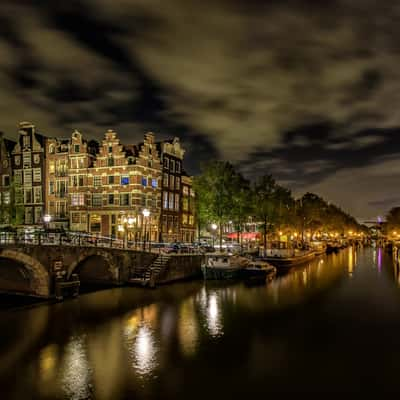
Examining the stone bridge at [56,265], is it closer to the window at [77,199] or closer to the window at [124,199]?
the window at [124,199]

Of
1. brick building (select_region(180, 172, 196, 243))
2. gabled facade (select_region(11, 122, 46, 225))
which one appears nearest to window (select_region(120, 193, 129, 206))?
gabled facade (select_region(11, 122, 46, 225))

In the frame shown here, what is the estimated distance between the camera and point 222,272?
5031cm

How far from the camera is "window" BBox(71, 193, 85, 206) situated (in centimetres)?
6353

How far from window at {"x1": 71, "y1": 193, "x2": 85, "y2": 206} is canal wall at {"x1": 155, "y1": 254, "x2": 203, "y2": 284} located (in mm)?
23019

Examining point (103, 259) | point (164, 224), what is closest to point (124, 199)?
point (164, 224)

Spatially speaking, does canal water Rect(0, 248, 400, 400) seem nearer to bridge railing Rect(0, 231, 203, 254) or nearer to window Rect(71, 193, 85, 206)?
bridge railing Rect(0, 231, 203, 254)

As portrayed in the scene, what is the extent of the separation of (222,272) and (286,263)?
753 inches

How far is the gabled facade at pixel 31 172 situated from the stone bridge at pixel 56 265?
83.4 feet

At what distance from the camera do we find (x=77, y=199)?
6406 centimetres

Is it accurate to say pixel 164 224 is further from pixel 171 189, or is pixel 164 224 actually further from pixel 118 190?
pixel 118 190

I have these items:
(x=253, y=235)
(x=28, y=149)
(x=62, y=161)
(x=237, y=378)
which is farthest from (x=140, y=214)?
(x=237, y=378)

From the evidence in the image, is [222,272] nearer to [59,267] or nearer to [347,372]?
[59,267]

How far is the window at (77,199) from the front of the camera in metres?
63.5

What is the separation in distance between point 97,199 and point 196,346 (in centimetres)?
4437
